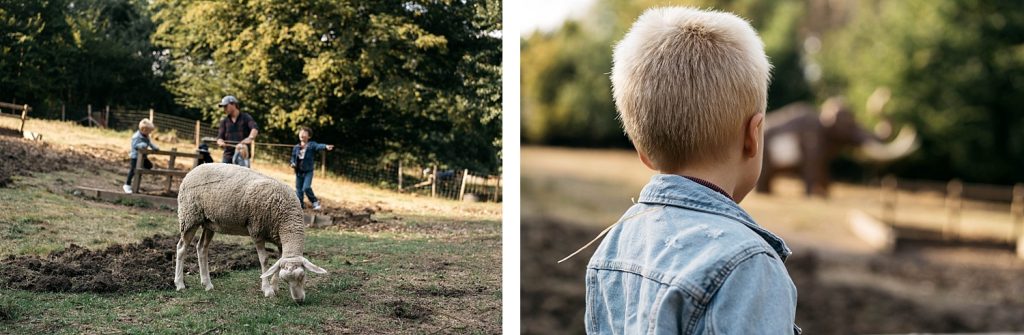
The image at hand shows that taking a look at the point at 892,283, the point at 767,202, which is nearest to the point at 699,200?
the point at 767,202

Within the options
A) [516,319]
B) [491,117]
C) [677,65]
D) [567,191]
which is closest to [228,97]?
[491,117]

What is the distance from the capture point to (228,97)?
2.78 m

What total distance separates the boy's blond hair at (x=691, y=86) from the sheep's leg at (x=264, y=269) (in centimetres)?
155

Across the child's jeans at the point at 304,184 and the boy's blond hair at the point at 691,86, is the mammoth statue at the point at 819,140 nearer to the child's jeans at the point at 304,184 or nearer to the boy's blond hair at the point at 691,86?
the child's jeans at the point at 304,184

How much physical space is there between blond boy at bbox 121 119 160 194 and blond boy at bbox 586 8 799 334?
1.66 metres

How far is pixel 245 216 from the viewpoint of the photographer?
8.62 ft

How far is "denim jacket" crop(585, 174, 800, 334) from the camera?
4.19 feet

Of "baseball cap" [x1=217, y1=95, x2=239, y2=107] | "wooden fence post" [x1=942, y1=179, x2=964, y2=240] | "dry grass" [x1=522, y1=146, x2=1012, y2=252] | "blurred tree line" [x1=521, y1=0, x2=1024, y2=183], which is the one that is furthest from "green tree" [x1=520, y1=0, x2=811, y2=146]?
"baseball cap" [x1=217, y1=95, x2=239, y2=107]

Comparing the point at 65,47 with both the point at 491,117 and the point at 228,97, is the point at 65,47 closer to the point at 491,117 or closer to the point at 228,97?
the point at 228,97

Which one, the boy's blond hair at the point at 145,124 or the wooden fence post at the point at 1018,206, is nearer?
the boy's blond hair at the point at 145,124

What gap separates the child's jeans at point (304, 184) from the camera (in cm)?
280

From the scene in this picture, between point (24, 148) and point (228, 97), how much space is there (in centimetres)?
61

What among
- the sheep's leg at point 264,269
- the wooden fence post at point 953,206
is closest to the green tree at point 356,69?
the sheep's leg at point 264,269

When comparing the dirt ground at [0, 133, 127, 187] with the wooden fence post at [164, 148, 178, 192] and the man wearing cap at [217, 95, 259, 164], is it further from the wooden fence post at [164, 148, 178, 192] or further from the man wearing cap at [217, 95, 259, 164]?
the man wearing cap at [217, 95, 259, 164]
